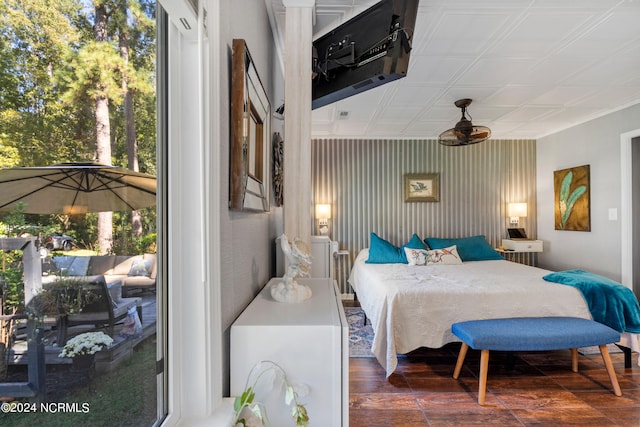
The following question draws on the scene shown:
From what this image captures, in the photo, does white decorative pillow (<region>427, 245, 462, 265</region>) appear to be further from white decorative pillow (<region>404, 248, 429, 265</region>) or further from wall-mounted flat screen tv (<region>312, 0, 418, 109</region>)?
wall-mounted flat screen tv (<region>312, 0, 418, 109</region>)

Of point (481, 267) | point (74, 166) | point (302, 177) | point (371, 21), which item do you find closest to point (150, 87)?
point (74, 166)

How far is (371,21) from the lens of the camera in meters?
1.64

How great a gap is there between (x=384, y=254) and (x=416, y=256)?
1.30ft

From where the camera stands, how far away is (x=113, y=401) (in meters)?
0.64

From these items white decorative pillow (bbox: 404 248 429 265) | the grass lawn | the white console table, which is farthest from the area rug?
the grass lawn

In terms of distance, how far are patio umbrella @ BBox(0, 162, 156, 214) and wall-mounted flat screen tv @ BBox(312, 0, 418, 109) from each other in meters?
1.23

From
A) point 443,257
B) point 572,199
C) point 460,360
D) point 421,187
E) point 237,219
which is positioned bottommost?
point 460,360

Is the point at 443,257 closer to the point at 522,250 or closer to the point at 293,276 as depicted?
the point at 522,250

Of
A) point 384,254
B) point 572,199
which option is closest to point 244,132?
point 384,254

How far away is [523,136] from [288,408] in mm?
5262

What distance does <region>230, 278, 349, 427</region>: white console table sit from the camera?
0.96 m

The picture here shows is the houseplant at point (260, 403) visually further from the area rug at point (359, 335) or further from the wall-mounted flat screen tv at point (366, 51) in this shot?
the area rug at point (359, 335)

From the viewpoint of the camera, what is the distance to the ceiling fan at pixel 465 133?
3.20 m

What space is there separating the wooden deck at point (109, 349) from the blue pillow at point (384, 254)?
3516mm
